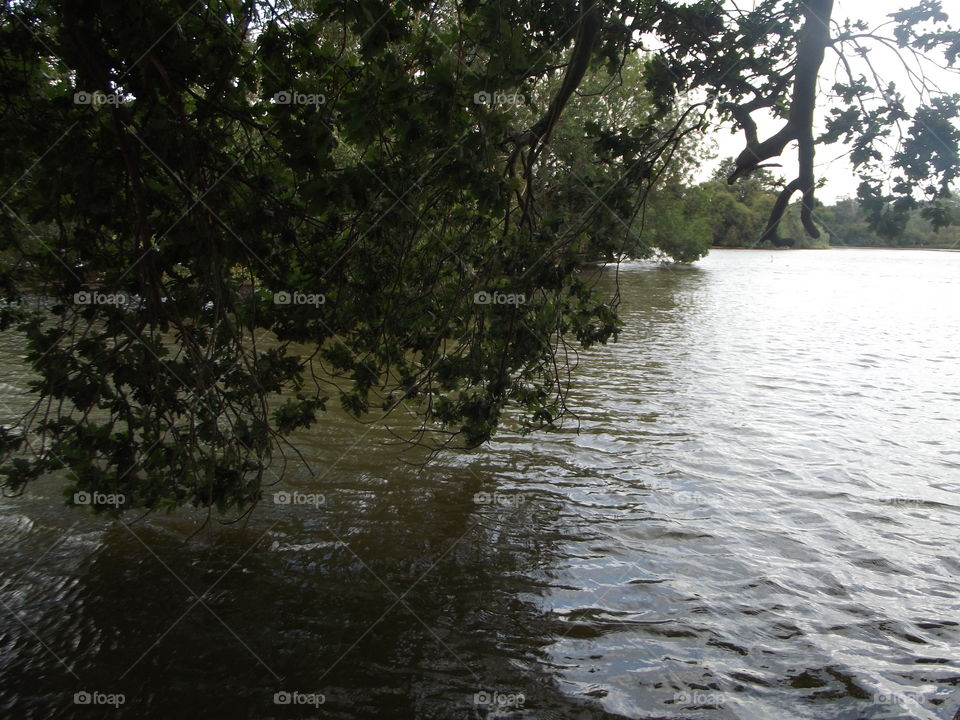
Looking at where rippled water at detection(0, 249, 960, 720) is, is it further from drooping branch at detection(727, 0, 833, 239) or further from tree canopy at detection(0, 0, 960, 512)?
drooping branch at detection(727, 0, 833, 239)

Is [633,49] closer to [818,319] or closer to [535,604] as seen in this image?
[535,604]

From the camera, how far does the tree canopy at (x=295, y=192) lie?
426 centimetres

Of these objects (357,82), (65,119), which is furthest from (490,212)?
(65,119)

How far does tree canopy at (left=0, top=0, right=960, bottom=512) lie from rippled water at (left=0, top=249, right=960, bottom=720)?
0.98 meters

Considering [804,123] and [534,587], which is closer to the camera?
[804,123]

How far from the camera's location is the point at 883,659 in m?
4.69

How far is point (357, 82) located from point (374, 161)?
588 millimetres

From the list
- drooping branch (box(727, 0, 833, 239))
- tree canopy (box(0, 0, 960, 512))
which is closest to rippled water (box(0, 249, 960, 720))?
tree canopy (box(0, 0, 960, 512))

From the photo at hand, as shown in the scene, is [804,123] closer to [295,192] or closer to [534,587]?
[295,192]

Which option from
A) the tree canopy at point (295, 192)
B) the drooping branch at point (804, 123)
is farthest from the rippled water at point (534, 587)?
the drooping branch at point (804, 123)

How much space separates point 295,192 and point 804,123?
357 centimetres

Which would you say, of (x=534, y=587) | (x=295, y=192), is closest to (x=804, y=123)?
(x=295, y=192)

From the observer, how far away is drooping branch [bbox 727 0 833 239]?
15.5 feet

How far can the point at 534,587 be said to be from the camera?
5418mm
